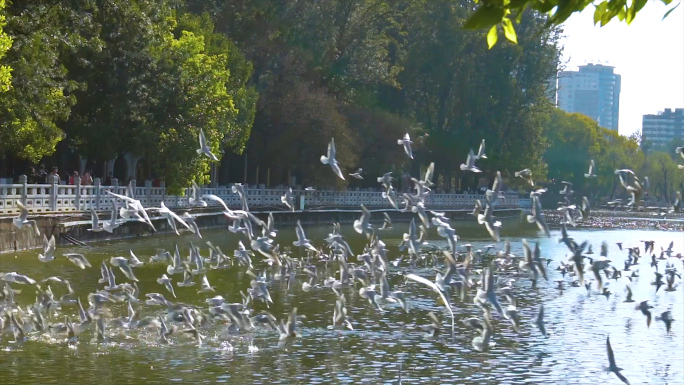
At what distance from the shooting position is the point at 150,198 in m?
40.9

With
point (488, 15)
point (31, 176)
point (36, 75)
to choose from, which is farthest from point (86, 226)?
point (488, 15)

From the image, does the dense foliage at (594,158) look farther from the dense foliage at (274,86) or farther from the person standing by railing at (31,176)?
the person standing by railing at (31,176)

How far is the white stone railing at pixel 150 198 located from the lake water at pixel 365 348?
18.4ft

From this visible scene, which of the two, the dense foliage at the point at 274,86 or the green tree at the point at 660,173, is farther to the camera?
the green tree at the point at 660,173

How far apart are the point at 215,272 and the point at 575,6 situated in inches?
805

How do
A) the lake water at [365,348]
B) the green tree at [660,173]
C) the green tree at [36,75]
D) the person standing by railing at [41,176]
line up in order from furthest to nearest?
the green tree at [660,173], the person standing by railing at [41,176], the green tree at [36,75], the lake water at [365,348]

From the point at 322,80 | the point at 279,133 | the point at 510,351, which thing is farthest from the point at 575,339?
the point at 322,80

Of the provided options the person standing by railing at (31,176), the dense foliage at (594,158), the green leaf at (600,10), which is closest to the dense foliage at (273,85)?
the person standing by railing at (31,176)

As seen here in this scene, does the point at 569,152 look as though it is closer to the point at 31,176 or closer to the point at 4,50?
the point at 31,176

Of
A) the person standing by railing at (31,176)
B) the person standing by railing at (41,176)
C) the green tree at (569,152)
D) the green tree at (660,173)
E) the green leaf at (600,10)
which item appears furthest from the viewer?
A: the green tree at (660,173)

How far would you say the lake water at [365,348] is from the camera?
14.4 m

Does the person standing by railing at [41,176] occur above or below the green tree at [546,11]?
below

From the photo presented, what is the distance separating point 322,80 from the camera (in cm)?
5859

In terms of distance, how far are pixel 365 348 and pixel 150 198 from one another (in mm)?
25389
